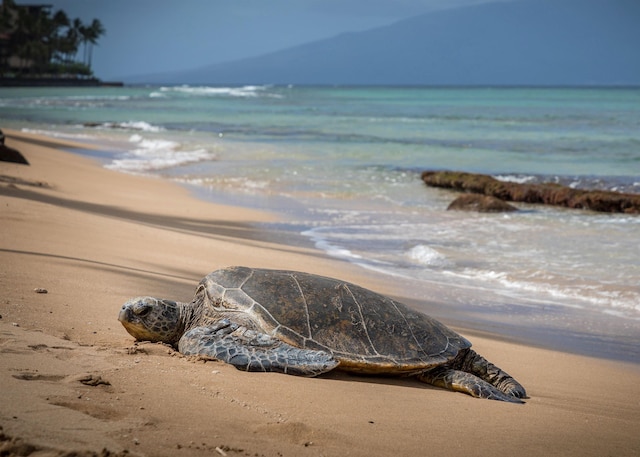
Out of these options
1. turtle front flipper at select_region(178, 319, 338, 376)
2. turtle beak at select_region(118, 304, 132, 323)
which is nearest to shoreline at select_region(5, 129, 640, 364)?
turtle front flipper at select_region(178, 319, 338, 376)

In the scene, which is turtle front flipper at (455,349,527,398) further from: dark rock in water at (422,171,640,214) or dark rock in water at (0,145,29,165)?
dark rock in water at (0,145,29,165)

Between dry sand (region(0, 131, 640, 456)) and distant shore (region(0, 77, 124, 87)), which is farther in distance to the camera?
distant shore (region(0, 77, 124, 87))

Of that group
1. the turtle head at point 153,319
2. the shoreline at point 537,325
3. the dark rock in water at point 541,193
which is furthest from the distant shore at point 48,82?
the turtle head at point 153,319

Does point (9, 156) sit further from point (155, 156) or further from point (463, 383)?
point (463, 383)

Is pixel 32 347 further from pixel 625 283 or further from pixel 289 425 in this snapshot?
pixel 625 283

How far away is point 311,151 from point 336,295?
2424 cm

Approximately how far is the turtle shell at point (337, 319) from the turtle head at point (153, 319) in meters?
0.24

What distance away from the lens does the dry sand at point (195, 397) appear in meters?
3.46

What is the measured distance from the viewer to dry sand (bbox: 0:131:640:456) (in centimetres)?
346

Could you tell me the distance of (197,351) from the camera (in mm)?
5094

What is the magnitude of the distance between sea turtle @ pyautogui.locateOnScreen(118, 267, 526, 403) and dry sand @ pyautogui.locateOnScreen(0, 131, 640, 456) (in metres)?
0.13

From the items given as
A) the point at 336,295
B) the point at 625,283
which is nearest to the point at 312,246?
the point at 625,283

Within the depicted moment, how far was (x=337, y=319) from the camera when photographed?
17.6ft

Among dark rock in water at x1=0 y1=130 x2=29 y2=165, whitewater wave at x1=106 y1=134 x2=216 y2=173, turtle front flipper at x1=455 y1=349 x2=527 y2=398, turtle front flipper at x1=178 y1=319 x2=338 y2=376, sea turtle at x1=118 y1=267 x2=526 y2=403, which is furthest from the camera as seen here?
whitewater wave at x1=106 y1=134 x2=216 y2=173
